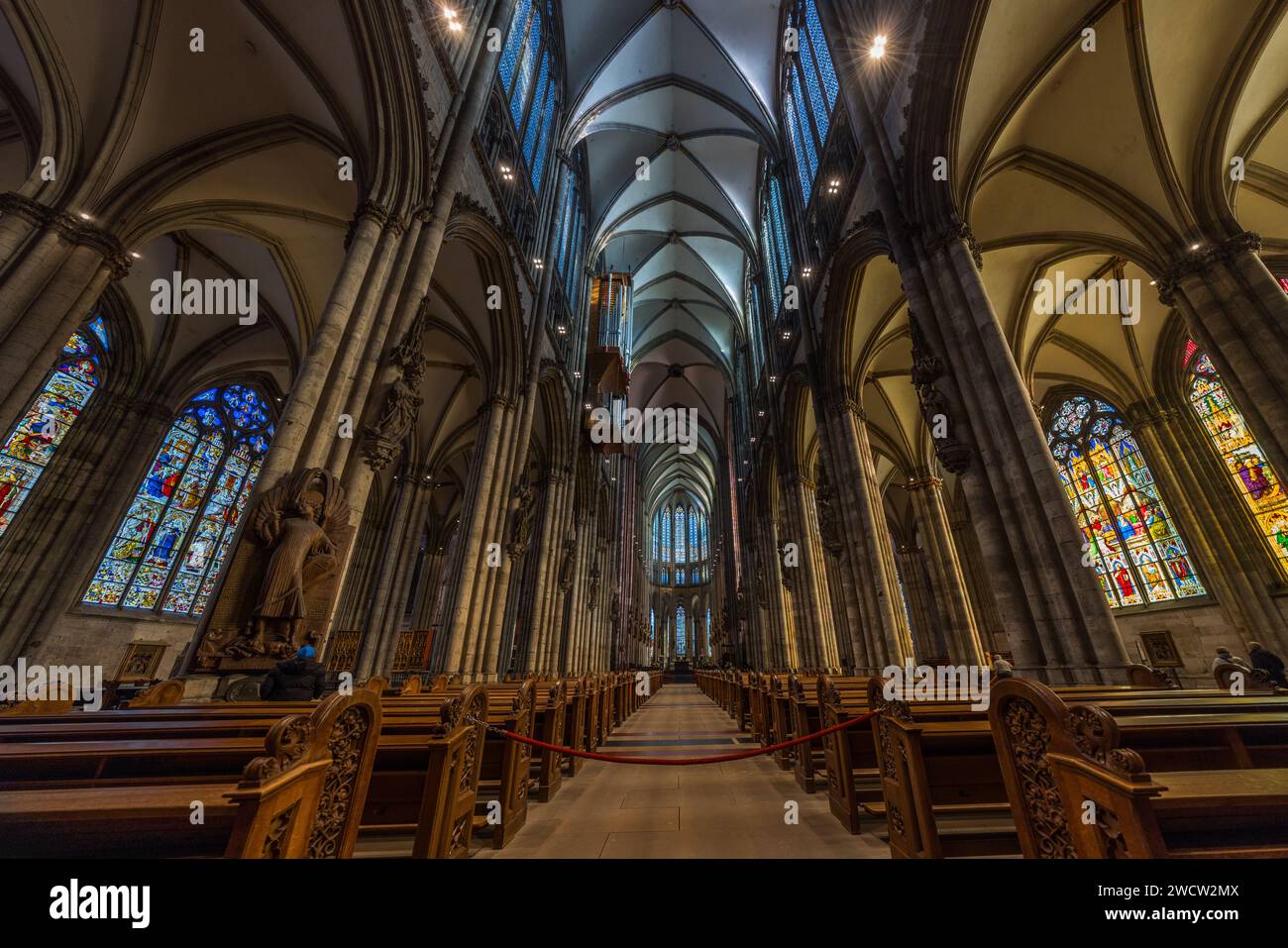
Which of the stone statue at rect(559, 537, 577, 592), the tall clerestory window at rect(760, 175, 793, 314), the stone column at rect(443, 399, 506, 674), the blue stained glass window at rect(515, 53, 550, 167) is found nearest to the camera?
the stone column at rect(443, 399, 506, 674)

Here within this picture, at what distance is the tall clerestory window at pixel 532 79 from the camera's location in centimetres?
1096

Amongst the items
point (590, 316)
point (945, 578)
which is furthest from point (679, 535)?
point (945, 578)

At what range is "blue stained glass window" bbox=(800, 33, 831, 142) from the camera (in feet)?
36.6

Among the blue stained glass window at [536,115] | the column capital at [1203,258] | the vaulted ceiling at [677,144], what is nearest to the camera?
the column capital at [1203,258]

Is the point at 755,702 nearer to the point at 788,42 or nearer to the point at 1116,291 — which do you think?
the point at 1116,291

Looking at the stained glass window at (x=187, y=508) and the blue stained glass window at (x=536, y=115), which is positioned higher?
the blue stained glass window at (x=536, y=115)

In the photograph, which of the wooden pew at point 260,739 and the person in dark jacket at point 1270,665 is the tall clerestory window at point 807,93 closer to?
the person in dark jacket at point 1270,665

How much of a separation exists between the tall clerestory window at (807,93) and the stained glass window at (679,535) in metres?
32.5

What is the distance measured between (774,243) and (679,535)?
30171mm

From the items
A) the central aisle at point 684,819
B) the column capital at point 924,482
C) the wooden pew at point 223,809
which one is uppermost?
the column capital at point 924,482

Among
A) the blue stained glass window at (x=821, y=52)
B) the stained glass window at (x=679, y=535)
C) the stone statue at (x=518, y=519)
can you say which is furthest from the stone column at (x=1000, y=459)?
the stained glass window at (x=679, y=535)

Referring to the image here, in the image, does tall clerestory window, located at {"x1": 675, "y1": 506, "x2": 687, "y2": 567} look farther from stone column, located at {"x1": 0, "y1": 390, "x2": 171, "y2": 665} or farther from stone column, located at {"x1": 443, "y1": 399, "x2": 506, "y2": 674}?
stone column, located at {"x1": 0, "y1": 390, "x2": 171, "y2": 665}

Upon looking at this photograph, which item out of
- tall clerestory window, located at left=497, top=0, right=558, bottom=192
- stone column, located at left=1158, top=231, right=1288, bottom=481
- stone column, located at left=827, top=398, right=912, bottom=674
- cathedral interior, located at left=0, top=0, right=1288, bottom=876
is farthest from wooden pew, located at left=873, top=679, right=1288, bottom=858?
tall clerestory window, located at left=497, top=0, right=558, bottom=192
